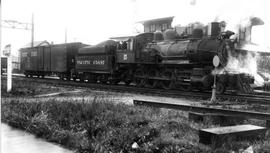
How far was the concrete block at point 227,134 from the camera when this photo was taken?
13.3 ft

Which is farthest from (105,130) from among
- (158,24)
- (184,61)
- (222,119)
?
(158,24)

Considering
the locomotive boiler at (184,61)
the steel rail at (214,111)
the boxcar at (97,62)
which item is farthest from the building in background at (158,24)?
the steel rail at (214,111)

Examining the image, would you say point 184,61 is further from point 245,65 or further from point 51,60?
point 51,60

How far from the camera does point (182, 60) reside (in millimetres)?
14859

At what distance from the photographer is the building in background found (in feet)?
122

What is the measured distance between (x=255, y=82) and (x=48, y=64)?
17687 millimetres

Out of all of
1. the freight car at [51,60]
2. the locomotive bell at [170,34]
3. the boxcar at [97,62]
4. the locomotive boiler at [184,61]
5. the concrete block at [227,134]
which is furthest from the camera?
the freight car at [51,60]

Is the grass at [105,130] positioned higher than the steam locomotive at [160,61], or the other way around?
the steam locomotive at [160,61]

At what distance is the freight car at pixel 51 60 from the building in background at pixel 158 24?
52.3ft

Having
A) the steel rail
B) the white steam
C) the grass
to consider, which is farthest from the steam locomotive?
the grass

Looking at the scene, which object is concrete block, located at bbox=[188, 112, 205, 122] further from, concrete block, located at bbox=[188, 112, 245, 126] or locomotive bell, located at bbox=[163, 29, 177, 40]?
locomotive bell, located at bbox=[163, 29, 177, 40]

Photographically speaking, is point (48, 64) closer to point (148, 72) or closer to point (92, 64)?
point (92, 64)

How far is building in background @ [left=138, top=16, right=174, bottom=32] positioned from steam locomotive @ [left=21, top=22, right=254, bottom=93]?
16.4 meters

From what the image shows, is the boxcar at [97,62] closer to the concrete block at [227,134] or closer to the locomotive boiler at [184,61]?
the locomotive boiler at [184,61]
